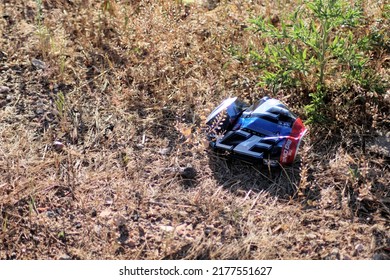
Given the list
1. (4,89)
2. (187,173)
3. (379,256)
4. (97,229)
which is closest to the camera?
(379,256)

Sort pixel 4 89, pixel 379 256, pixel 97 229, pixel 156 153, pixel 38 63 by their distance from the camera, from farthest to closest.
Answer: pixel 38 63 < pixel 4 89 < pixel 156 153 < pixel 97 229 < pixel 379 256

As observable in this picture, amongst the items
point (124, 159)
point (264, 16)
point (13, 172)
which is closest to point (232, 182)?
point (124, 159)

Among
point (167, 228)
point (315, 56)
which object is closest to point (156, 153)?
point (167, 228)

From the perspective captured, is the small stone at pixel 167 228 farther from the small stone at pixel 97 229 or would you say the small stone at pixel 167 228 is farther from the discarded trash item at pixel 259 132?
the discarded trash item at pixel 259 132

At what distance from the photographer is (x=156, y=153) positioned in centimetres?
362

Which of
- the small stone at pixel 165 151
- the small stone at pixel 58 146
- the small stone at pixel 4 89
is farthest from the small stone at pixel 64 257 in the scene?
the small stone at pixel 4 89

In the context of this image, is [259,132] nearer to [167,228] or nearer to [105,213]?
[167,228]

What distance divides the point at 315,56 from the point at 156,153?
1.30 meters

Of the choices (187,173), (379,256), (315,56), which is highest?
(315,56)

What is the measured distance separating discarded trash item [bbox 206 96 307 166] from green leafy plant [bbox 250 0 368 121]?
276 mm

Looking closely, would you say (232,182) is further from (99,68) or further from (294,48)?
(99,68)

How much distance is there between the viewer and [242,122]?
3.45 m

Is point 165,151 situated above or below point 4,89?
below

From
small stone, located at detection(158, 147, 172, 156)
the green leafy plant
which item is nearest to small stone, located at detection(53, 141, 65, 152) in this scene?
small stone, located at detection(158, 147, 172, 156)
